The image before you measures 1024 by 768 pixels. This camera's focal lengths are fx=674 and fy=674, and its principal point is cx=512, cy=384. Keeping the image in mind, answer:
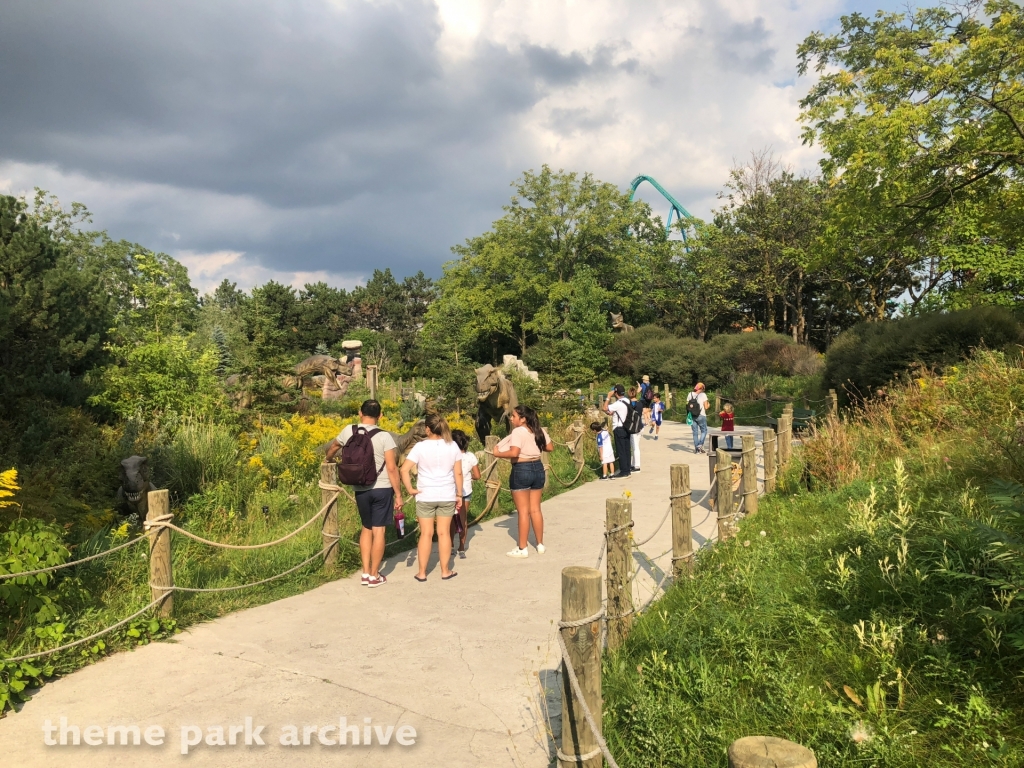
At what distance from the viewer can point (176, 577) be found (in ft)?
18.8

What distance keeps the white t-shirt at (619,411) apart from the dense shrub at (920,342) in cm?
455

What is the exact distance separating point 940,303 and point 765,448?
724 inches

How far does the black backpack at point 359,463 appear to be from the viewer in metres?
5.87

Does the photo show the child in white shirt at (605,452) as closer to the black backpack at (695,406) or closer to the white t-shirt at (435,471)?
the black backpack at (695,406)

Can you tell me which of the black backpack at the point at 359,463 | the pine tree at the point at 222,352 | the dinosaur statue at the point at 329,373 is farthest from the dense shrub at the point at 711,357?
the black backpack at the point at 359,463

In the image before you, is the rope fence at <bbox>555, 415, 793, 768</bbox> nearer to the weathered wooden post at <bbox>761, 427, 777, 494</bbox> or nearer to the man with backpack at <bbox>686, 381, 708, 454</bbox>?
the weathered wooden post at <bbox>761, 427, 777, 494</bbox>

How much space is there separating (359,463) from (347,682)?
2156mm

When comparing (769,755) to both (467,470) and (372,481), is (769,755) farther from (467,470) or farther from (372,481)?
(467,470)

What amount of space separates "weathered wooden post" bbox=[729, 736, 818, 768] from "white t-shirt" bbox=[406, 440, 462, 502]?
14.8 ft

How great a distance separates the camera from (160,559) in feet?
16.3

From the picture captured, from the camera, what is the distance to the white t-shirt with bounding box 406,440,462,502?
617cm

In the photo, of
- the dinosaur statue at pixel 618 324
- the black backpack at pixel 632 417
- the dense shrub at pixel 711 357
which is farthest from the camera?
the dinosaur statue at pixel 618 324

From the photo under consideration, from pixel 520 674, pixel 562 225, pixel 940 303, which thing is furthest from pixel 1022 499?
pixel 562 225

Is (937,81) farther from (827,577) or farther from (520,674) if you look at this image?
(520,674)
